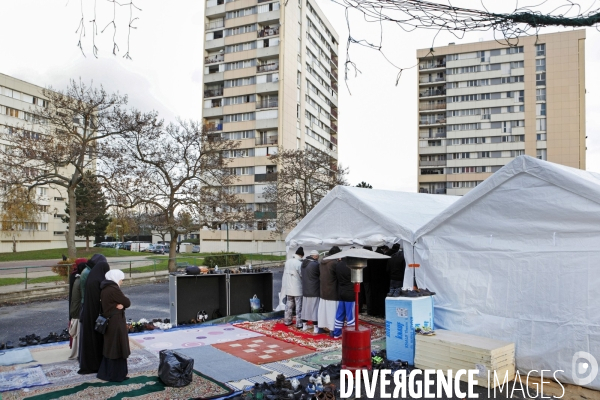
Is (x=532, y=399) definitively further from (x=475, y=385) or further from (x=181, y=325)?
(x=181, y=325)

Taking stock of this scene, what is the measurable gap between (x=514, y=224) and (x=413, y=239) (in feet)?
7.70

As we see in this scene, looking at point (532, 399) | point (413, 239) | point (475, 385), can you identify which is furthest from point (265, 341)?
point (532, 399)

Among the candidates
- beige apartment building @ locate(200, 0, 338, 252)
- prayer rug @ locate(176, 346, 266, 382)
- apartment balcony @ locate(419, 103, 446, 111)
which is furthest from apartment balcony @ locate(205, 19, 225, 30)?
prayer rug @ locate(176, 346, 266, 382)

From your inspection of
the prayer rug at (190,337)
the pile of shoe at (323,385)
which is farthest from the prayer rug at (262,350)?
the pile of shoe at (323,385)

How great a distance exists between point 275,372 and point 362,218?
17.1ft

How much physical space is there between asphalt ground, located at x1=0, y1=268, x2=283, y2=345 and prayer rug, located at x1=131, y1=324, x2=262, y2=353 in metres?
2.82

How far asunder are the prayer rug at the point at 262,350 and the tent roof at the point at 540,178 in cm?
373

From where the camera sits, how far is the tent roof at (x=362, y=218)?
A: 10898 mm

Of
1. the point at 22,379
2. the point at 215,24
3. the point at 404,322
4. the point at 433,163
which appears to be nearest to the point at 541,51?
the point at 433,163

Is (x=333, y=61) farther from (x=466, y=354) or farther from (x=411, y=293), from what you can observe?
(x=466, y=354)

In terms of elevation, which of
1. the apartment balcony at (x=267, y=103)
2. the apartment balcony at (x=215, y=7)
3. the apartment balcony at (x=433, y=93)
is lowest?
the apartment balcony at (x=267, y=103)

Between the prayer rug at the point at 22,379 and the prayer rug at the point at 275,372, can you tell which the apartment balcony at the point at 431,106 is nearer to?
the prayer rug at the point at 275,372

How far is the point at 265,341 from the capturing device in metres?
9.70

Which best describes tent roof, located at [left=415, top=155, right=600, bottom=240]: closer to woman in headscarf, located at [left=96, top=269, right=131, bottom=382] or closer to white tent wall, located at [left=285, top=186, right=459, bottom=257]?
white tent wall, located at [left=285, top=186, right=459, bottom=257]
